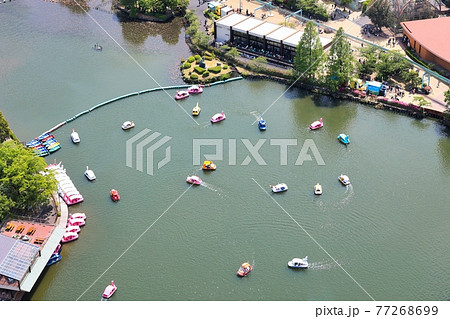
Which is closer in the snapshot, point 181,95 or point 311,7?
point 181,95

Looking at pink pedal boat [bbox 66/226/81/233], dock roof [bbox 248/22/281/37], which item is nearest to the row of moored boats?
pink pedal boat [bbox 66/226/81/233]

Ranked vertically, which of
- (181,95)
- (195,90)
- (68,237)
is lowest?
(68,237)

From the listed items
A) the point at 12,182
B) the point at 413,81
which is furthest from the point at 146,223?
the point at 413,81

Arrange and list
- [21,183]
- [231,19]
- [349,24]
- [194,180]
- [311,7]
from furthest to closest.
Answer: [311,7] < [349,24] < [231,19] < [194,180] < [21,183]

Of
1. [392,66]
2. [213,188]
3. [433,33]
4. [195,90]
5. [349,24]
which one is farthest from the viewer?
[349,24]

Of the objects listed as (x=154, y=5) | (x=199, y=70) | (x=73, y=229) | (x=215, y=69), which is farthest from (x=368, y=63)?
(x=73, y=229)

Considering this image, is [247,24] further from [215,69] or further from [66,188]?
[66,188]
